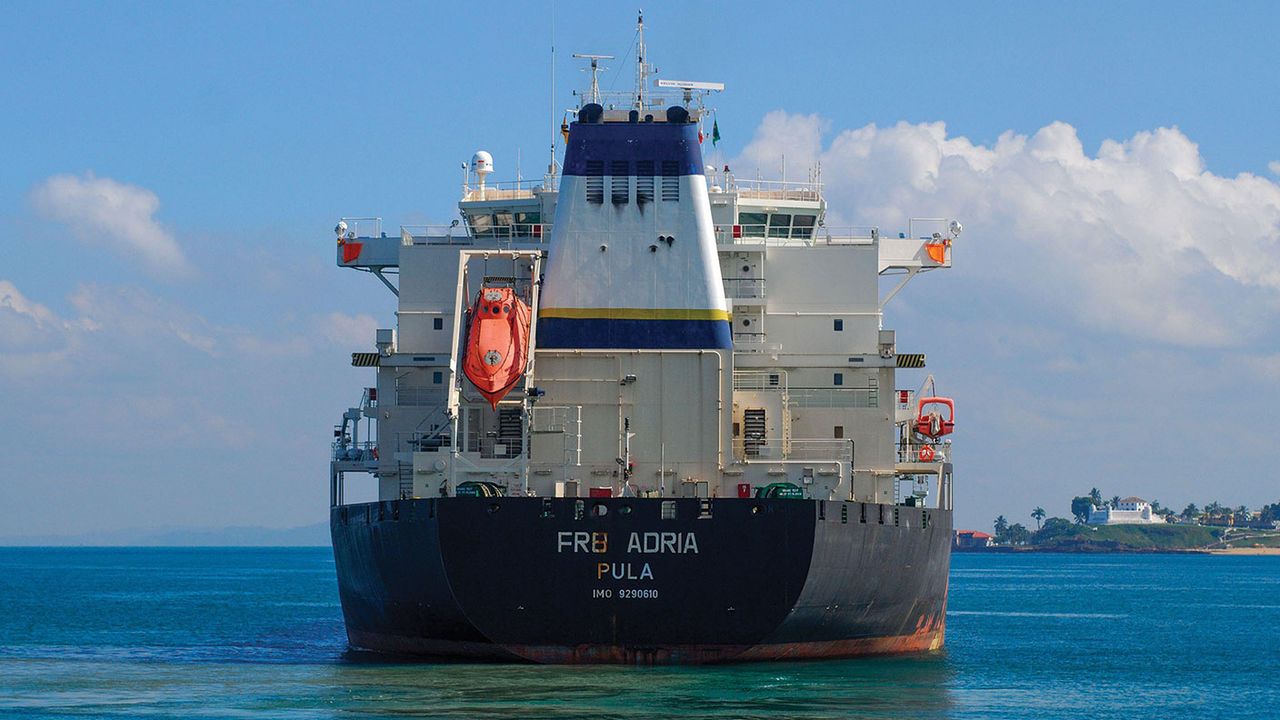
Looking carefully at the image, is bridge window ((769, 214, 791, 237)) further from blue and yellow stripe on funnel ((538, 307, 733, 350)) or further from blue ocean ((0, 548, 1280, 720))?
blue ocean ((0, 548, 1280, 720))

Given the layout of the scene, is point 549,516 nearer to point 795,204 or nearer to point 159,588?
point 795,204

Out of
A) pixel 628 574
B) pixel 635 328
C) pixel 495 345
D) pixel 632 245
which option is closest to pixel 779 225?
pixel 632 245

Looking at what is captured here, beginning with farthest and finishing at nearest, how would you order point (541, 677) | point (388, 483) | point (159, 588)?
point (159, 588)
point (388, 483)
point (541, 677)

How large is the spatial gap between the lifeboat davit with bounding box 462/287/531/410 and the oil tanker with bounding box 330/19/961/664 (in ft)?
0.13

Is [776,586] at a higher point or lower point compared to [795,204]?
lower

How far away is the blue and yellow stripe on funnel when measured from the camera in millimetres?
32594

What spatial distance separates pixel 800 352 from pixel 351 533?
30.3ft

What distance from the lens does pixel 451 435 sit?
3152cm

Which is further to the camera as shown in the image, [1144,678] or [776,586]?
[1144,678]

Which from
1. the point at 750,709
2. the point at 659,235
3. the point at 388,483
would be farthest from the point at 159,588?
the point at 750,709

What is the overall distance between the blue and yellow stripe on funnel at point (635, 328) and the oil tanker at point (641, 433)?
0.13ft

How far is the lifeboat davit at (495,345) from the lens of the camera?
31.1 meters

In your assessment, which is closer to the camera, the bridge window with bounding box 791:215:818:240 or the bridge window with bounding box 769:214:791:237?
the bridge window with bounding box 769:214:791:237

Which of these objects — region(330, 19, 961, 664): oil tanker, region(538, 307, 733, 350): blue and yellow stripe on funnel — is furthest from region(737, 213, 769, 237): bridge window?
region(538, 307, 733, 350): blue and yellow stripe on funnel
